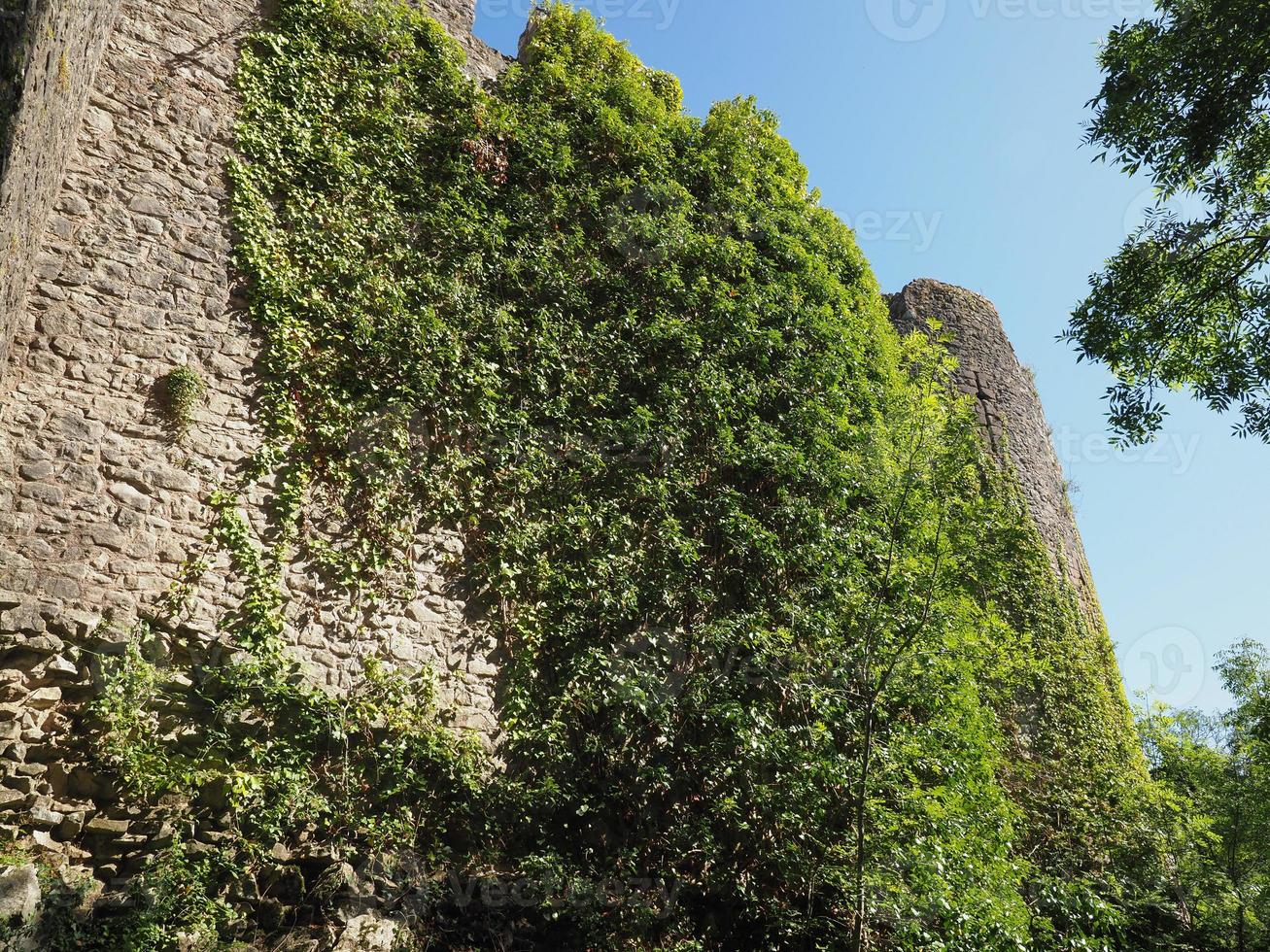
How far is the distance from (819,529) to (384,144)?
454 centimetres

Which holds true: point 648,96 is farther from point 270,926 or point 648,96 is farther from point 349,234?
point 270,926

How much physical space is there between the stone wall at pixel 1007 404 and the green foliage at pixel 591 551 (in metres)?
4.29

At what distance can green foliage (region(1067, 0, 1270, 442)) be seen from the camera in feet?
16.7

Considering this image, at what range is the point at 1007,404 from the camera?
11.4 m

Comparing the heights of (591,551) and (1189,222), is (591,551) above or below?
below

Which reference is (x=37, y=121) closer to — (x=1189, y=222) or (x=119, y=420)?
(x=119, y=420)

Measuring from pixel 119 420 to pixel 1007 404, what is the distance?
11054 mm

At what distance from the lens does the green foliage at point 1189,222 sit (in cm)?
508

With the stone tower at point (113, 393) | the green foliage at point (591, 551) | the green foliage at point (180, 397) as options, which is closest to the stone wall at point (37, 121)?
the stone tower at point (113, 393)

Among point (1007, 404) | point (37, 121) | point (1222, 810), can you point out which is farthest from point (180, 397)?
point (1222, 810)

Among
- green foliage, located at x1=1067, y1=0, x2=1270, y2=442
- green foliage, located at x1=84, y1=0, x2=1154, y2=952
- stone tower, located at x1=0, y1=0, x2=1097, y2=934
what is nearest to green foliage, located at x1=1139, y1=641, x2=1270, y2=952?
green foliage, located at x1=84, y1=0, x2=1154, y2=952

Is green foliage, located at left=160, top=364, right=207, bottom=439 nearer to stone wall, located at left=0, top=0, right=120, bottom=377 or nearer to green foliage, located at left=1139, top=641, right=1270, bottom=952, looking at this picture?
stone wall, located at left=0, top=0, right=120, bottom=377

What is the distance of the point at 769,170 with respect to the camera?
8.76 m

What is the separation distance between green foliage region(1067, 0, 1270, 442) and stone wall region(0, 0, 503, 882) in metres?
5.35
